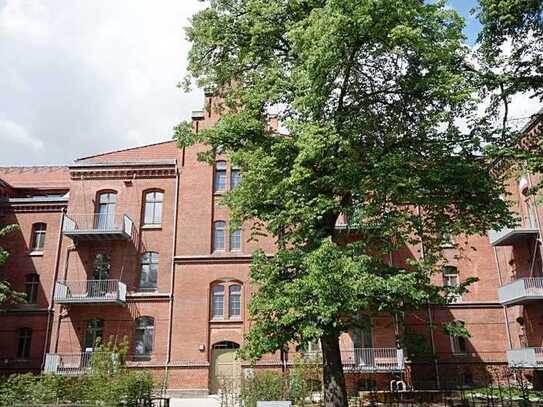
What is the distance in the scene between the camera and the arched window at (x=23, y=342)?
23.9 meters

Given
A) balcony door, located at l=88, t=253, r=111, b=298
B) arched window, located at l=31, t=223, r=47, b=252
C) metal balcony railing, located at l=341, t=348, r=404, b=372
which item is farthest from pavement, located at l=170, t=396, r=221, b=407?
arched window, located at l=31, t=223, r=47, b=252

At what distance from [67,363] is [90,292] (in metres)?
3.27

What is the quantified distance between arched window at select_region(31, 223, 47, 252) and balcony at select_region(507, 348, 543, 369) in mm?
23437

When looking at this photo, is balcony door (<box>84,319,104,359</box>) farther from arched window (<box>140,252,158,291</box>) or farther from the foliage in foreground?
the foliage in foreground

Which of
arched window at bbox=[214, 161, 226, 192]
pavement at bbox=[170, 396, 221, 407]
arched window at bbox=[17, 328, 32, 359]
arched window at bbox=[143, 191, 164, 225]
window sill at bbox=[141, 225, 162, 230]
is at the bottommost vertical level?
pavement at bbox=[170, 396, 221, 407]

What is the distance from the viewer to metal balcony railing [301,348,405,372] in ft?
Answer: 71.0

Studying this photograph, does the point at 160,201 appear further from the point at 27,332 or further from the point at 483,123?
the point at 483,123

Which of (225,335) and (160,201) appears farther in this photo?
(160,201)

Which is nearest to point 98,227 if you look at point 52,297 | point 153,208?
point 153,208

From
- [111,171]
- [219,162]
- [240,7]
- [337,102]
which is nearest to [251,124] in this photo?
[337,102]

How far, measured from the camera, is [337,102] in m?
13.5

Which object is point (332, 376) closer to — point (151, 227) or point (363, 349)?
point (363, 349)

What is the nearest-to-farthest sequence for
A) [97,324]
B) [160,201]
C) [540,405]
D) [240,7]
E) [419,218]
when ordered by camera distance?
1. [419,218]
2. [540,405]
3. [240,7]
4. [97,324]
5. [160,201]

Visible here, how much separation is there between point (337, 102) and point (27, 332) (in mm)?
19770
